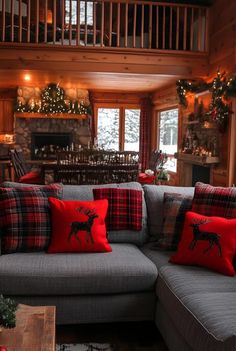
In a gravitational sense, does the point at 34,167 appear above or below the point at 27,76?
below

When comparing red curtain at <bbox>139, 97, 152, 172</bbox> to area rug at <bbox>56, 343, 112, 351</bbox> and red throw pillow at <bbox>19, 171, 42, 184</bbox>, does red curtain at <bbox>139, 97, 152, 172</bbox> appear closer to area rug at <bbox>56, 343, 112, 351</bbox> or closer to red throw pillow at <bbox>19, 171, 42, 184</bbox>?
red throw pillow at <bbox>19, 171, 42, 184</bbox>

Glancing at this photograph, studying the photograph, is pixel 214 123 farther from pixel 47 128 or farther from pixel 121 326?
pixel 47 128

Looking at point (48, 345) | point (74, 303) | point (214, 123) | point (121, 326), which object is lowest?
point (121, 326)

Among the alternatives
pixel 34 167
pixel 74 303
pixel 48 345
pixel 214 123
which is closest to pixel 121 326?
pixel 74 303

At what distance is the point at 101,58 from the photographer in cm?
600

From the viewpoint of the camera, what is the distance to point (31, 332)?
5.50 ft

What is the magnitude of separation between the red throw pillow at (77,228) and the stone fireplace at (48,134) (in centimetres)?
640

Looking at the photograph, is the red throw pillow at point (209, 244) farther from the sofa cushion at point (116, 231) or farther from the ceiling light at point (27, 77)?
the ceiling light at point (27, 77)

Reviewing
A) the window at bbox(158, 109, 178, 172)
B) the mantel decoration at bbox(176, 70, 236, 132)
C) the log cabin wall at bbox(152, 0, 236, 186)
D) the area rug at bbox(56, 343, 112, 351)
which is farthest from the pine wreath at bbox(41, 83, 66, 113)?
the area rug at bbox(56, 343, 112, 351)

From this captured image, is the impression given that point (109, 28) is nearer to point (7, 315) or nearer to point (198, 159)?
point (198, 159)

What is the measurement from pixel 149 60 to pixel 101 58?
0.74m

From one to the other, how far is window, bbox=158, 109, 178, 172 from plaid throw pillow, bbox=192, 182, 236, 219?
18.1 feet

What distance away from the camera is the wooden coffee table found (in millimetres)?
1575

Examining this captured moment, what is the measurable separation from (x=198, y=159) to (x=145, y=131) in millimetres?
3820
